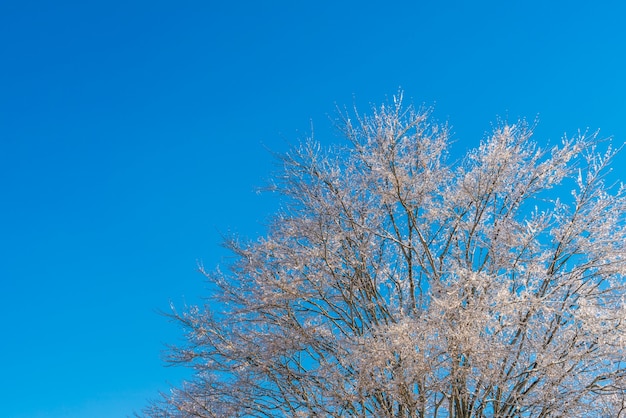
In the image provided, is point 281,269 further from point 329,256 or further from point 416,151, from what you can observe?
Answer: point 416,151

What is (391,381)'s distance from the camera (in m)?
10.6

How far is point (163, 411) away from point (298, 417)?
315cm

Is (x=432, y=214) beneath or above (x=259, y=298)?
above

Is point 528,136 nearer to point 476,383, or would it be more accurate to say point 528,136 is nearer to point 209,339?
point 476,383

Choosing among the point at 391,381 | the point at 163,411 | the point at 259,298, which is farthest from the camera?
the point at 163,411

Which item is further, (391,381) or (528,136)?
(528,136)

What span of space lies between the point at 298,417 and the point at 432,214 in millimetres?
4494

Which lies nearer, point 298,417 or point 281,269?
point 298,417

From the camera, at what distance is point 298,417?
38.5 ft

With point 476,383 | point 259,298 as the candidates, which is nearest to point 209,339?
point 259,298

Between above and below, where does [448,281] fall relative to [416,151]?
Result: below

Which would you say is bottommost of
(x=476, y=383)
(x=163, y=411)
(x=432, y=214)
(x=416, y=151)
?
(x=476, y=383)

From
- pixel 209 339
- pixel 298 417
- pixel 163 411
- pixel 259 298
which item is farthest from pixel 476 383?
pixel 163 411

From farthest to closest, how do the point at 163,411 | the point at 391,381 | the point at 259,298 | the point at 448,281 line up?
the point at 163,411
the point at 259,298
the point at 448,281
the point at 391,381
